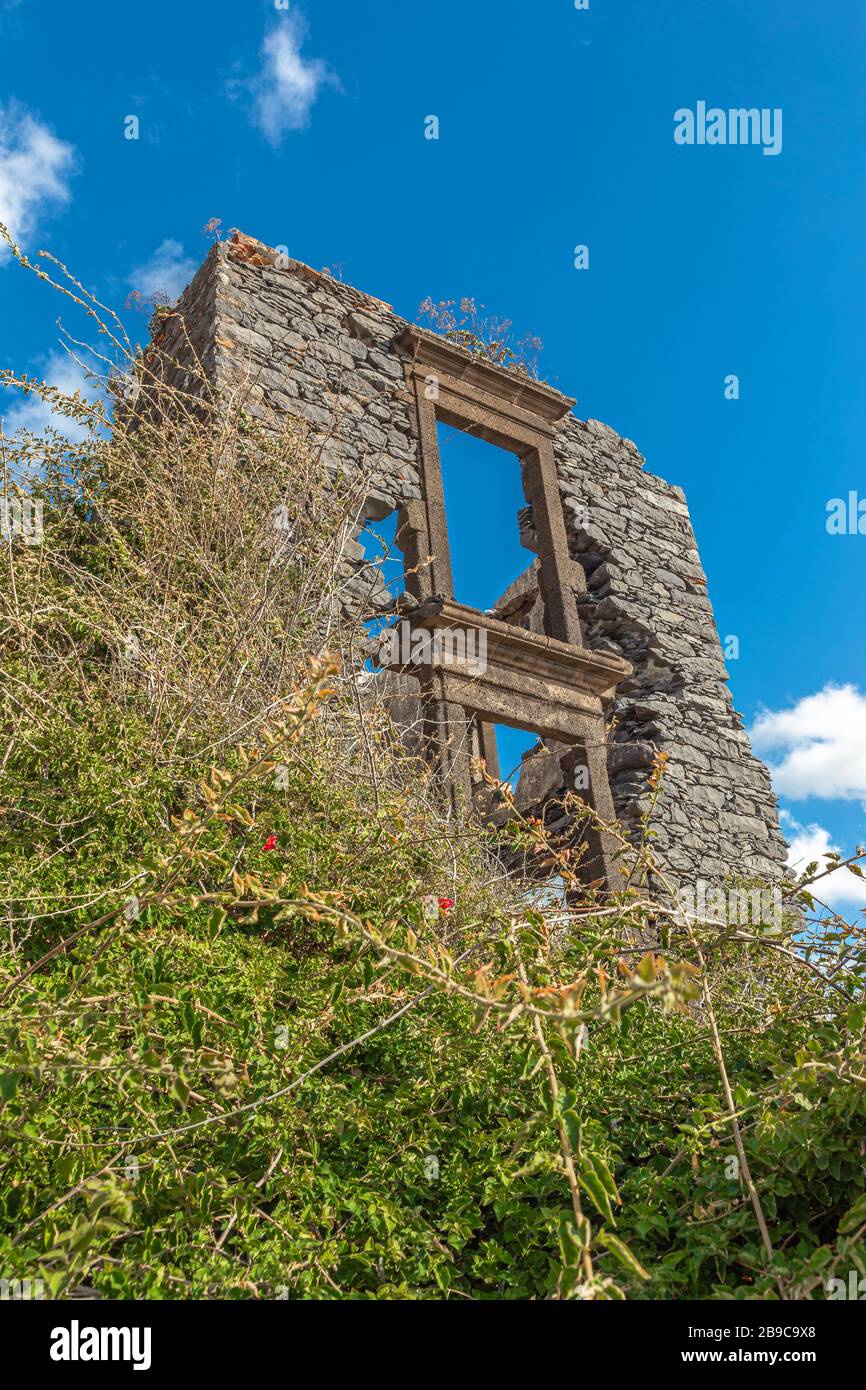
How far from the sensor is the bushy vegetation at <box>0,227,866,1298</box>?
1.56 meters

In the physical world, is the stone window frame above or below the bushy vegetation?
above

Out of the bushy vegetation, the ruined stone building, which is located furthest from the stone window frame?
the bushy vegetation

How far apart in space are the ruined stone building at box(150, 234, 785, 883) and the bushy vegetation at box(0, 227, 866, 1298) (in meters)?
2.12

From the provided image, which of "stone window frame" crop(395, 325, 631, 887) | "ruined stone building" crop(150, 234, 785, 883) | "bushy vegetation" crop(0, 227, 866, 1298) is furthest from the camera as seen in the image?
"ruined stone building" crop(150, 234, 785, 883)

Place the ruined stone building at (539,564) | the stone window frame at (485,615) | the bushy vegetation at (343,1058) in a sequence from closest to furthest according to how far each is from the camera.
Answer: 1. the bushy vegetation at (343,1058)
2. the stone window frame at (485,615)
3. the ruined stone building at (539,564)

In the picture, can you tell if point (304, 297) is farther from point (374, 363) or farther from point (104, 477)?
point (104, 477)

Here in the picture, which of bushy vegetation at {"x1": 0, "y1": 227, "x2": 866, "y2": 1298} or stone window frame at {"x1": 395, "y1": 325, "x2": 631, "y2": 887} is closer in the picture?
bushy vegetation at {"x1": 0, "y1": 227, "x2": 866, "y2": 1298}

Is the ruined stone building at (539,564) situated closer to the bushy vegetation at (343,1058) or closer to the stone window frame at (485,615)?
the stone window frame at (485,615)

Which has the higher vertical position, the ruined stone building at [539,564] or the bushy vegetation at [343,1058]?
the ruined stone building at [539,564]

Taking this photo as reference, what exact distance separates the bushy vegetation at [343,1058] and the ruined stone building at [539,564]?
2.12m

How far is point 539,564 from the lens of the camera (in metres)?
7.66

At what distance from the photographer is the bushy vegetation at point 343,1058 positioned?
156 centimetres

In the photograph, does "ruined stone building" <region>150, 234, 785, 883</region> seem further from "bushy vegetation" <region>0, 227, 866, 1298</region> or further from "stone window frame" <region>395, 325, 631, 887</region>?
Answer: "bushy vegetation" <region>0, 227, 866, 1298</region>

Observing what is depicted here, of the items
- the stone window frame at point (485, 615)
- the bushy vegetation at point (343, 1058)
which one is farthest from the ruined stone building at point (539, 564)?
the bushy vegetation at point (343, 1058)
